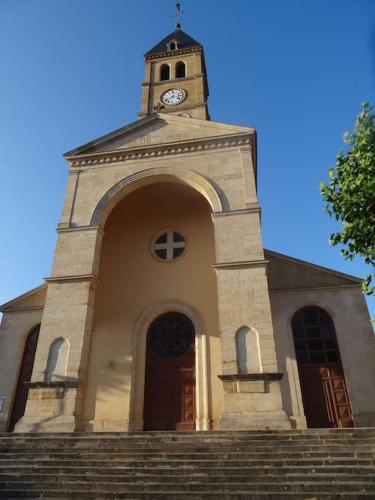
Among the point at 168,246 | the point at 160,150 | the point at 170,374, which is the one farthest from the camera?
the point at 168,246

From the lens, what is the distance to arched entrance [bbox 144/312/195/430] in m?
11.4

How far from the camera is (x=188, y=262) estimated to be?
13.5 m

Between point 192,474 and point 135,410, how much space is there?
5642 mm

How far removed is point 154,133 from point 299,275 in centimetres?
720

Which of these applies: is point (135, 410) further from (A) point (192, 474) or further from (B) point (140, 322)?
(A) point (192, 474)

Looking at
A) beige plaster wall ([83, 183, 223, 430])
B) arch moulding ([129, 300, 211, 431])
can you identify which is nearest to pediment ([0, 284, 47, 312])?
beige plaster wall ([83, 183, 223, 430])

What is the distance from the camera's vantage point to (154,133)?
14.3m

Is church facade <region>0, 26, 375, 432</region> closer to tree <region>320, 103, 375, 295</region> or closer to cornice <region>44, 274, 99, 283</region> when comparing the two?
cornice <region>44, 274, 99, 283</region>

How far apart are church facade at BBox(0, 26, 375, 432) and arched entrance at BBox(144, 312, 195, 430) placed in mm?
34

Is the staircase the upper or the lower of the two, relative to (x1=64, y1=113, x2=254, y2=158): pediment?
lower

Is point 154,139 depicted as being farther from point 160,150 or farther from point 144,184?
point 144,184

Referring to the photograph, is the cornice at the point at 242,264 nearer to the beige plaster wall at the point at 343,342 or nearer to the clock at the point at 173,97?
the beige plaster wall at the point at 343,342

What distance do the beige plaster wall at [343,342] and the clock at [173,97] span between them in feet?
40.5

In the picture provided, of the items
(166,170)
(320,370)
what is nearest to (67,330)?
(166,170)
